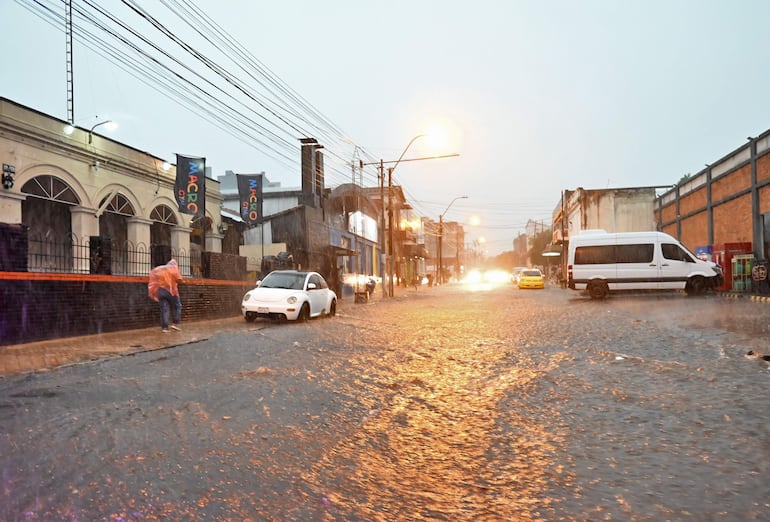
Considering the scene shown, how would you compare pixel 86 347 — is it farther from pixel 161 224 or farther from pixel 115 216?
pixel 161 224

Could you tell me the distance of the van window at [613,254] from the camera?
22.0 metres

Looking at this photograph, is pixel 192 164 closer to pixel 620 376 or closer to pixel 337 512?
pixel 620 376

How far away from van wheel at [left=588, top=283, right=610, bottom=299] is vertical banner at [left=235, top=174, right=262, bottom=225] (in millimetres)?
13936

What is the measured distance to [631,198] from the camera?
156 ft

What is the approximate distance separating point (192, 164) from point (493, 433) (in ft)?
56.2

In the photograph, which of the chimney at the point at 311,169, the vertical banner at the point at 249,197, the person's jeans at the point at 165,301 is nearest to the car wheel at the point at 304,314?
the person's jeans at the point at 165,301

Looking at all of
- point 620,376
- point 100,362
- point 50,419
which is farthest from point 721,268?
point 50,419

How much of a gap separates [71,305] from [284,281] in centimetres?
564

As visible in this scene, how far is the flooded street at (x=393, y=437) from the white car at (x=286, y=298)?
20.1 feet

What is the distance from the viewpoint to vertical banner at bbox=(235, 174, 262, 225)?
2267 centimetres

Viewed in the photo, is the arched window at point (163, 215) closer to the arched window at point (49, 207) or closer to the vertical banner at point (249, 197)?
the vertical banner at point (249, 197)

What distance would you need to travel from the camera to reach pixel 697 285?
21.5 m

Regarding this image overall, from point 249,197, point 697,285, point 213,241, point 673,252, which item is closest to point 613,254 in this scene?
point 673,252

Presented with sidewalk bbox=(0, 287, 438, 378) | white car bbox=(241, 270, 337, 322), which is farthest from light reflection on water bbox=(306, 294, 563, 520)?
white car bbox=(241, 270, 337, 322)
